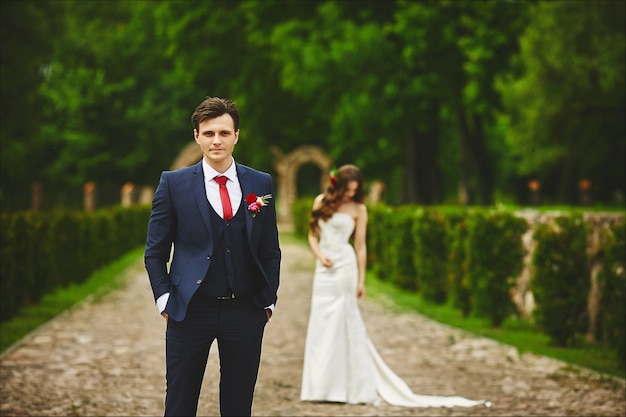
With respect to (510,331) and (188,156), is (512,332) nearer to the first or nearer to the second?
(510,331)

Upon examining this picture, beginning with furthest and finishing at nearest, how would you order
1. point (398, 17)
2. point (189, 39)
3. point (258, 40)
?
point (189, 39) < point (258, 40) < point (398, 17)

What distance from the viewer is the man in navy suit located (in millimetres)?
4367

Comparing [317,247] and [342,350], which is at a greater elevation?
[317,247]

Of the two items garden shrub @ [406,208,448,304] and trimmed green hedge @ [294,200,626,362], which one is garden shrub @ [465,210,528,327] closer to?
trimmed green hedge @ [294,200,626,362]

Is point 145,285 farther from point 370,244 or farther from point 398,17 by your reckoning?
point 398,17

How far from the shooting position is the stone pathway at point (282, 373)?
25.4 feet

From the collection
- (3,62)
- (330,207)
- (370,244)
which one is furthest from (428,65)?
(330,207)

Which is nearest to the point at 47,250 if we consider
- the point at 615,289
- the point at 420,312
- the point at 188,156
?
the point at 420,312

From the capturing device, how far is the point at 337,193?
8.88m

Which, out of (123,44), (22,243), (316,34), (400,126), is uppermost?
(123,44)

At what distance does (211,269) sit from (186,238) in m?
0.19

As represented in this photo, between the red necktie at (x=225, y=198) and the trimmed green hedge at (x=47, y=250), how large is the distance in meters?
8.67

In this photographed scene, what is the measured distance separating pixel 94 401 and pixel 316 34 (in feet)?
69.4

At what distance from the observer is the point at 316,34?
1099 inches
